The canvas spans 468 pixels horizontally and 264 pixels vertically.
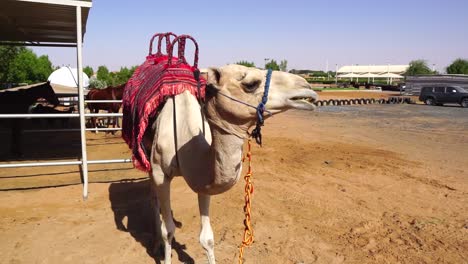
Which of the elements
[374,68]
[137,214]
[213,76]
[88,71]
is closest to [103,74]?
[88,71]

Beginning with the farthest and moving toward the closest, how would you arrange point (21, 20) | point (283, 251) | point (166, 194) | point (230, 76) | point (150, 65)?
point (21, 20) → point (150, 65) → point (283, 251) → point (166, 194) → point (230, 76)

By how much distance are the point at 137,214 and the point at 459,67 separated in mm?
73409

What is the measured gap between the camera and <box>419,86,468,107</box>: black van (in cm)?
2692

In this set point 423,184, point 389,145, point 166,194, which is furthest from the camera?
point 389,145

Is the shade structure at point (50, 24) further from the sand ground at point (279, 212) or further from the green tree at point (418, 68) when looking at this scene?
the green tree at point (418, 68)

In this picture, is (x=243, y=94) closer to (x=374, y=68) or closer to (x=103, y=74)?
(x=103, y=74)

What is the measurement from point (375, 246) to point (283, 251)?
3.62ft

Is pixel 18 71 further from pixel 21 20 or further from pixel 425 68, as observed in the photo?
pixel 425 68

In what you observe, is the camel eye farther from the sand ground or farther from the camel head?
the sand ground

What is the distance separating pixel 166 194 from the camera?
3.71 metres

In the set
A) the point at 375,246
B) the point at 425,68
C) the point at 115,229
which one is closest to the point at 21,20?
the point at 115,229

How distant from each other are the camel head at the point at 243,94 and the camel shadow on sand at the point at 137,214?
213 cm

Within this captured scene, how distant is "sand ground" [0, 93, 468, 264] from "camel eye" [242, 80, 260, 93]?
7.45 feet

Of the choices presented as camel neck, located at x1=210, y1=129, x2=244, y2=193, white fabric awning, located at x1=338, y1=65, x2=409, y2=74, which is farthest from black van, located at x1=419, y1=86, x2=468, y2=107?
white fabric awning, located at x1=338, y1=65, x2=409, y2=74
